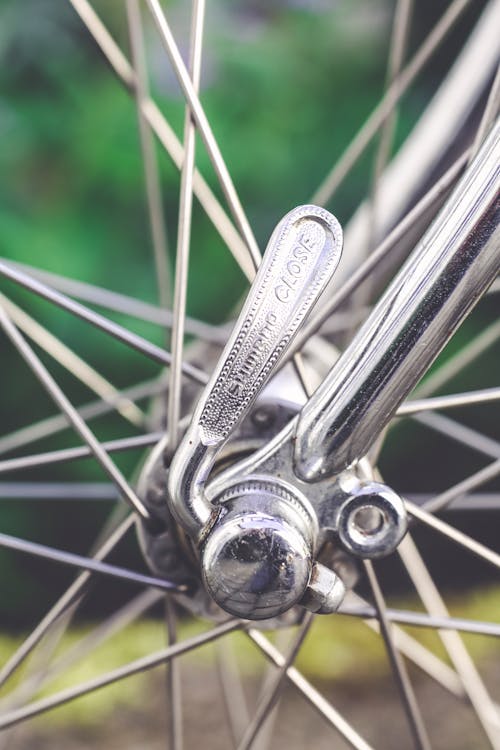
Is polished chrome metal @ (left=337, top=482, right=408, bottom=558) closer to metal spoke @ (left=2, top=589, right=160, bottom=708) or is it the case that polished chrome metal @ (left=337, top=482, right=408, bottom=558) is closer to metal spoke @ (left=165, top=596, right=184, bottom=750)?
metal spoke @ (left=165, top=596, right=184, bottom=750)

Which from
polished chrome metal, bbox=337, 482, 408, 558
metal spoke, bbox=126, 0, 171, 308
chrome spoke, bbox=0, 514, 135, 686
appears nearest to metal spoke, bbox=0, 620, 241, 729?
chrome spoke, bbox=0, 514, 135, 686

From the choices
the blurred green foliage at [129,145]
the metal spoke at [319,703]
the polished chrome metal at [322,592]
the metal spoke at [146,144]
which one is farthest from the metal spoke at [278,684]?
the blurred green foliage at [129,145]

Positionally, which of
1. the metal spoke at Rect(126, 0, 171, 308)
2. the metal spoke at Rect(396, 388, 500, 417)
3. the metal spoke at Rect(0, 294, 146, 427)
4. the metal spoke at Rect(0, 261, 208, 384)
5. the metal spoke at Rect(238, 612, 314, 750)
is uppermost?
the metal spoke at Rect(126, 0, 171, 308)

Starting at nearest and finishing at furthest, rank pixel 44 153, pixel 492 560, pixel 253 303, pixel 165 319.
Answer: pixel 253 303 < pixel 492 560 < pixel 165 319 < pixel 44 153

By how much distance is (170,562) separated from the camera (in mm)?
496

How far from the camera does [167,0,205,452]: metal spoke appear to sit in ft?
1.49

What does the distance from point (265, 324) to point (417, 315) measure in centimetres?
6

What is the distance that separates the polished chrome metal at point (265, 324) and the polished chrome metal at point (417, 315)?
3 centimetres

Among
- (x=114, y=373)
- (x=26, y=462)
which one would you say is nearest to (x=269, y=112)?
(x=114, y=373)

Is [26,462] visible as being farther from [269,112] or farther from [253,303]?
[269,112]

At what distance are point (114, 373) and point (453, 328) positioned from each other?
74 centimetres

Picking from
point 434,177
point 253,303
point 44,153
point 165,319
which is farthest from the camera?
point 44,153

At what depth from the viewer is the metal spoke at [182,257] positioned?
1.49 feet

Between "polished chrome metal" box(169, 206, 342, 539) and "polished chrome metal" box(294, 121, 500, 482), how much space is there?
31mm
